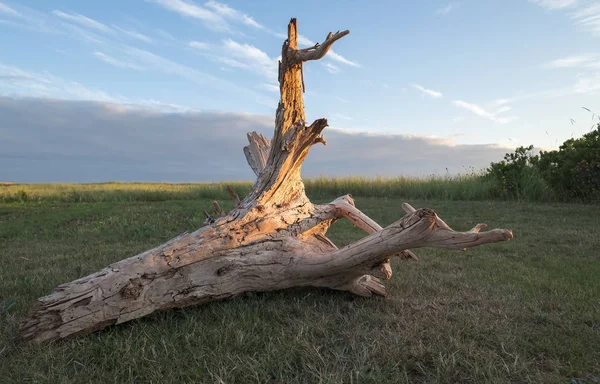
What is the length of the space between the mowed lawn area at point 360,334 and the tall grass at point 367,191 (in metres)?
9.98

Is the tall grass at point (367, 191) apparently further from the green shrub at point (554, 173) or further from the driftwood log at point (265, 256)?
the driftwood log at point (265, 256)

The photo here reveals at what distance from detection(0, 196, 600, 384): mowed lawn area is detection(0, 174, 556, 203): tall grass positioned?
9.98m

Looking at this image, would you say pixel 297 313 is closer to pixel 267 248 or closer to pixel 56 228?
pixel 267 248

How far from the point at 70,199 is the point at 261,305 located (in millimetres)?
15821

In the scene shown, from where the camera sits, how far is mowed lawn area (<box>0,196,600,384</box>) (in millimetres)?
2713

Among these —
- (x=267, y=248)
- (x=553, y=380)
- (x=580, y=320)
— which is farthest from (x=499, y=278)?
(x=267, y=248)

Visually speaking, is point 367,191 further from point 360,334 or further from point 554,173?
point 360,334

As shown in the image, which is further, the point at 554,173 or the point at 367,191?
the point at 367,191

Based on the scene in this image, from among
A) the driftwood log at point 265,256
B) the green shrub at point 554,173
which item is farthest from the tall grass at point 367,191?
the driftwood log at point 265,256

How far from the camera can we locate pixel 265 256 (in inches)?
155

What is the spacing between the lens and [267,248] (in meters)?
4.00

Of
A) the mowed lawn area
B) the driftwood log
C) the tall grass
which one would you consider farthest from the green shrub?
the driftwood log

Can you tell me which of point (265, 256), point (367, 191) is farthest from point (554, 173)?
point (265, 256)

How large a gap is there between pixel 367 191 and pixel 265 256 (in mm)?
14311
